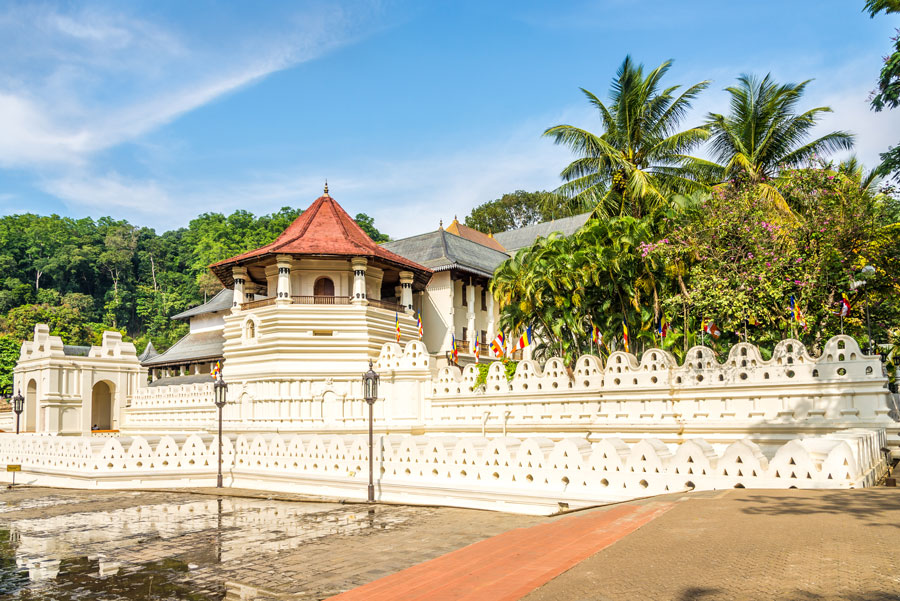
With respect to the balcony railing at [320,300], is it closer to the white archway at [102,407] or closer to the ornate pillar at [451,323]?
the ornate pillar at [451,323]

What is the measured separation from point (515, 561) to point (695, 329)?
58.3 ft

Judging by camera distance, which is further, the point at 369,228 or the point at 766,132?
the point at 369,228

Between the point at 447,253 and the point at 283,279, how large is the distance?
10.5 meters

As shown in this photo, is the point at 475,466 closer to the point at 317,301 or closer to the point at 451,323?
the point at 317,301

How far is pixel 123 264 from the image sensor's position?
9481cm

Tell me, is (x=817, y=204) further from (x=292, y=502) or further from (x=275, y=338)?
(x=275, y=338)

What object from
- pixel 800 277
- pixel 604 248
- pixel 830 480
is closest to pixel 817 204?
pixel 800 277

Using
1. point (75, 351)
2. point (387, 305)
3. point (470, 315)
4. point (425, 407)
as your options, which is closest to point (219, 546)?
point (425, 407)

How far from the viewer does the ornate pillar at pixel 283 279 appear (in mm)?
31312

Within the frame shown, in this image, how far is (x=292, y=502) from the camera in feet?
45.1

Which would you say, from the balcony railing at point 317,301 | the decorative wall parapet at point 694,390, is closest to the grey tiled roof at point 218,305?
the balcony railing at point 317,301

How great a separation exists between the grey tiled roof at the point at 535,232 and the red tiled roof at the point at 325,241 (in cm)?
1858

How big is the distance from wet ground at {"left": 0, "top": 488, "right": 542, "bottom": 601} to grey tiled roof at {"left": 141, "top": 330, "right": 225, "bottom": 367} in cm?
2823

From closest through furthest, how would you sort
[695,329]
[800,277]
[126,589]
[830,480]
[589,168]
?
[126,589] < [830,480] < [800,277] < [695,329] < [589,168]
